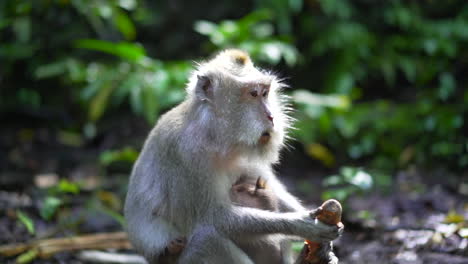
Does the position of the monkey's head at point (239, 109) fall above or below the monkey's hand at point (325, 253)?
above

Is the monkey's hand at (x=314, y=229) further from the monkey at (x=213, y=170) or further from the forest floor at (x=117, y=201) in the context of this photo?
the forest floor at (x=117, y=201)

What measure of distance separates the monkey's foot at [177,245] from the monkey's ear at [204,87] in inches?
41.9

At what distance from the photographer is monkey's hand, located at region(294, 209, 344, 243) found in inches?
150

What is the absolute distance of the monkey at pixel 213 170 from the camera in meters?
4.01

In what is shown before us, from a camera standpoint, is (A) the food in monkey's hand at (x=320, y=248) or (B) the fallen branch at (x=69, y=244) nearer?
(A) the food in monkey's hand at (x=320, y=248)

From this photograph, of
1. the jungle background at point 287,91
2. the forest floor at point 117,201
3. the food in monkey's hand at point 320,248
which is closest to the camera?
the food in monkey's hand at point 320,248

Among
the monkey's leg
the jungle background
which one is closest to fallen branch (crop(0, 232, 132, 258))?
the jungle background

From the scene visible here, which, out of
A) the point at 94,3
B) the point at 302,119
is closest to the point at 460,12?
the point at 302,119

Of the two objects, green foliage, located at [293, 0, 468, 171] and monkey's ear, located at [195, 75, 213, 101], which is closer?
monkey's ear, located at [195, 75, 213, 101]

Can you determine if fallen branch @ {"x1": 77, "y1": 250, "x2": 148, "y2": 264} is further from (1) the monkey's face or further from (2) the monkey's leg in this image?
(1) the monkey's face

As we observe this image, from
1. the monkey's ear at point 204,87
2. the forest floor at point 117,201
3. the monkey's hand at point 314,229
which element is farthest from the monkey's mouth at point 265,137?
the forest floor at point 117,201

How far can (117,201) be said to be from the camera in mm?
6867

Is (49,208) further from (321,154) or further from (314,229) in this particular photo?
(321,154)

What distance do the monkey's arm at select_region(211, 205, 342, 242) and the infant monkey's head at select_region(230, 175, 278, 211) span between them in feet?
0.67
